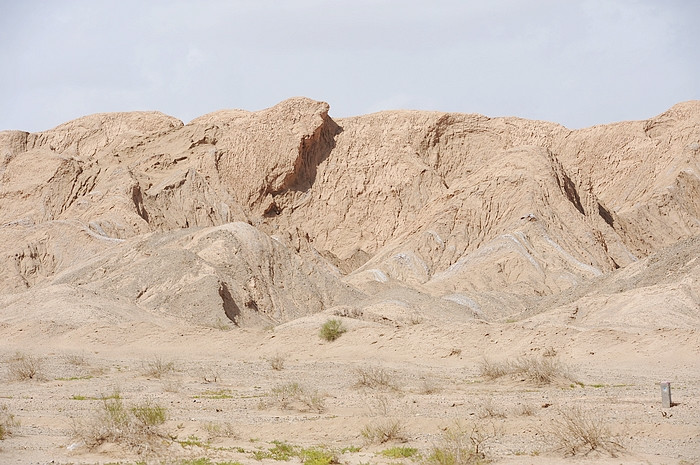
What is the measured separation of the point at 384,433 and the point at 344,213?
6607 cm

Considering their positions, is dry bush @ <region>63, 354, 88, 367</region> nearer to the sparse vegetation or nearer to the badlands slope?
the badlands slope

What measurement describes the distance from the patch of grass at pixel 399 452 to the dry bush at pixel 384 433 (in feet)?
1.80

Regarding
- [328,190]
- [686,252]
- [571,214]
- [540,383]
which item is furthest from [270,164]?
[540,383]

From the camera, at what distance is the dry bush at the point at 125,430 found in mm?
13742

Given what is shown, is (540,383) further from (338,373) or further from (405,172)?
(405,172)

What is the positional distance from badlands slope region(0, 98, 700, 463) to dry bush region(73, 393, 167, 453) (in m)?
0.52

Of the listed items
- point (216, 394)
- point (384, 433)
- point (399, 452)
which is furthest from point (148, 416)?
point (216, 394)

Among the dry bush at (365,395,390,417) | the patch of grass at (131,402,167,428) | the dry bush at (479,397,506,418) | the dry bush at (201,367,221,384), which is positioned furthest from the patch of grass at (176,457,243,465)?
the dry bush at (201,367,221,384)

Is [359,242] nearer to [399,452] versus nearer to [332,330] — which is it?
[332,330]

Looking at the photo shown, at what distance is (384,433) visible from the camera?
14.6m

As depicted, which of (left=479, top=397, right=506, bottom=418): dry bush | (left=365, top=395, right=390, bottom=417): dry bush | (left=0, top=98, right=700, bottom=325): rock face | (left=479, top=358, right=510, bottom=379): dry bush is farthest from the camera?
(left=0, top=98, right=700, bottom=325): rock face

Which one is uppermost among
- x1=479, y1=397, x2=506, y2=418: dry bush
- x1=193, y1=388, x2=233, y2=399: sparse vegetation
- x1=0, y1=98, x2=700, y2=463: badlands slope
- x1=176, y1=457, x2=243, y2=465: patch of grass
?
x1=0, y1=98, x2=700, y2=463: badlands slope

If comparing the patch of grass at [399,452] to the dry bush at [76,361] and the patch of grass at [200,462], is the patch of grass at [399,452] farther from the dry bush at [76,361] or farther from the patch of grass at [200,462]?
the dry bush at [76,361]

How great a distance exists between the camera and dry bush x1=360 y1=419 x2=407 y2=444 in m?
14.6
